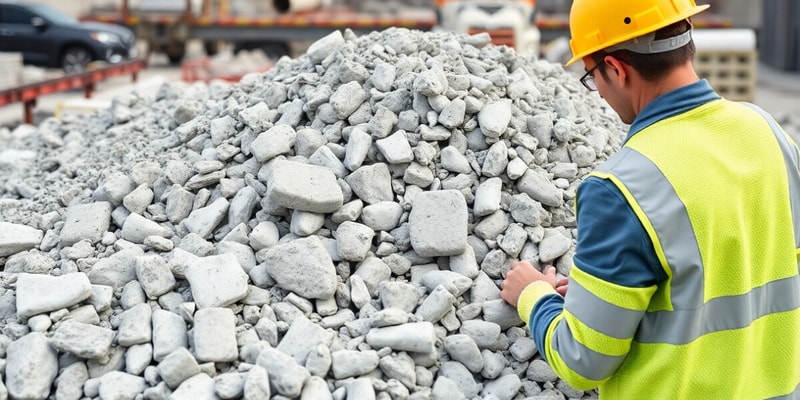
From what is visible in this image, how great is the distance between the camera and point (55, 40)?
1583cm

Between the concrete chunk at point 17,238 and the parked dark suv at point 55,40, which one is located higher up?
the concrete chunk at point 17,238

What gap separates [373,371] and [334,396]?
17cm

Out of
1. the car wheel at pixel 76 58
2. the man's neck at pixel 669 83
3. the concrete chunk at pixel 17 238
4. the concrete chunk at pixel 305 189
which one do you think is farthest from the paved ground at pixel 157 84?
the man's neck at pixel 669 83

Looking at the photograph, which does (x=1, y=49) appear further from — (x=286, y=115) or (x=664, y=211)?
(x=664, y=211)

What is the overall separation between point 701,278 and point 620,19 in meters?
0.70

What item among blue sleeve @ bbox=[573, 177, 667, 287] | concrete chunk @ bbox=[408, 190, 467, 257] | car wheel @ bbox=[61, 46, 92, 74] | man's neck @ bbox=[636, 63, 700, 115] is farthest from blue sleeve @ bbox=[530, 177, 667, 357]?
car wheel @ bbox=[61, 46, 92, 74]

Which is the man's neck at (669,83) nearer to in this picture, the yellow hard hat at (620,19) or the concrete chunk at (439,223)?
the yellow hard hat at (620,19)

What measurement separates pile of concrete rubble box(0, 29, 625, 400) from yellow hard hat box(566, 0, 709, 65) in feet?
3.59

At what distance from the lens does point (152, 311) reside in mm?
3234

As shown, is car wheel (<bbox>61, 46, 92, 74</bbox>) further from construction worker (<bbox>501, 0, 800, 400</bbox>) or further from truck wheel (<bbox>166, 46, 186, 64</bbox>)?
construction worker (<bbox>501, 0, 800, 400</bbox>)

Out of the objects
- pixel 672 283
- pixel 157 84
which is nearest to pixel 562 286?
pixel 672 283

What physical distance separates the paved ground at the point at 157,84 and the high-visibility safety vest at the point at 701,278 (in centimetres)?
826

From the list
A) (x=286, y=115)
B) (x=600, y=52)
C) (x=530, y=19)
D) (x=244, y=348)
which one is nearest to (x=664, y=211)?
(x=600, y=52)

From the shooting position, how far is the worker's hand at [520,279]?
3.10 meters
